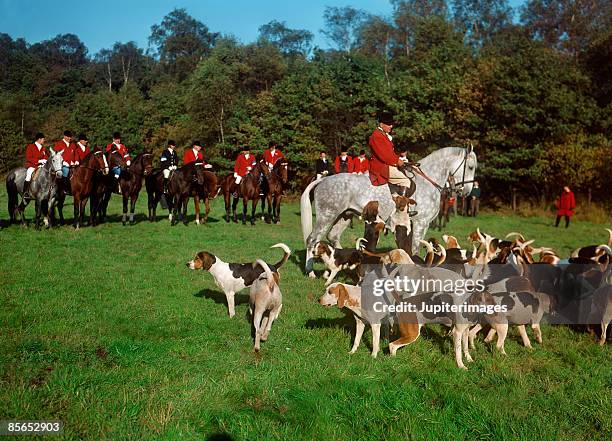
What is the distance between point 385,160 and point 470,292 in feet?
13.1

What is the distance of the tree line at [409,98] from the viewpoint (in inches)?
1056

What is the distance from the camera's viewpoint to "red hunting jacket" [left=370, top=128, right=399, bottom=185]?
902 centimetres

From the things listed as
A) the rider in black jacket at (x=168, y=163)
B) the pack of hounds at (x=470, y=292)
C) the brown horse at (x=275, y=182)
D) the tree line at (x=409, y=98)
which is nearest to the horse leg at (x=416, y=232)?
the pack of hounds at (x=470, y=292)

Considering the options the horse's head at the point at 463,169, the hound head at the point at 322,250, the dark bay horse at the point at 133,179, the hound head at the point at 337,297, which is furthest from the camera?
the dark bay horse at the point at 133,179

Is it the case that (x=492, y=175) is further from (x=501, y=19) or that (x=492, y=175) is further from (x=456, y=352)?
(x=501, y=19)

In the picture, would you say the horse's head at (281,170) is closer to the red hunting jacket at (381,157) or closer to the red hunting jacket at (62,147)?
the red hunting jacket at (62,147)

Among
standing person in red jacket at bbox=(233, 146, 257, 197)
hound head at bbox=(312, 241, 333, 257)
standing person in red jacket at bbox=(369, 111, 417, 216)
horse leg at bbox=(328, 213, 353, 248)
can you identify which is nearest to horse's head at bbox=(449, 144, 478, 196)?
standing person in red jacket at bbox=(369, 111, 417, 216)

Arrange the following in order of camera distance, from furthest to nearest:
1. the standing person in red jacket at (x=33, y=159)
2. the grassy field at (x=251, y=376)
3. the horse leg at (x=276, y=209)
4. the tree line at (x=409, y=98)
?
the tree line at (x=409, y=98) < the horse leg at (x=276, y=209) < the standing person in red jacket at (x=33, y=159) < the grassy field at (x=251, y=376)

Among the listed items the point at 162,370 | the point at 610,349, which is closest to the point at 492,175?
the point at 610,349

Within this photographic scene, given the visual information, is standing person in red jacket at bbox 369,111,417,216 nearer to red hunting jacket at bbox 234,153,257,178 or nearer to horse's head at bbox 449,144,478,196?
horse's head at bbox 449,144,478,196

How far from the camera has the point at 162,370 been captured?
5094 millimetres

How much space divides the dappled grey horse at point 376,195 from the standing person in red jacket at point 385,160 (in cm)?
23

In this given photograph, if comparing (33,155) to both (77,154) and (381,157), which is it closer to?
(77,154)

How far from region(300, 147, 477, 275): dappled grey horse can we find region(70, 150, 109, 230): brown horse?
283 inches
